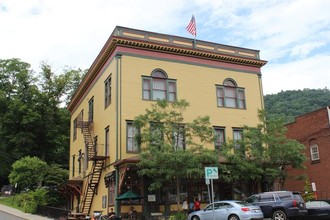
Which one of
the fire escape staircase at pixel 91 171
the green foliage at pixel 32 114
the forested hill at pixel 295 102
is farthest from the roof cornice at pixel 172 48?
the forested hill at pixel 295 102

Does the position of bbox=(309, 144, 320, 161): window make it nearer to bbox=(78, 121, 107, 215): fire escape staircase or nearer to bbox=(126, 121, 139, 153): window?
bbox=(126, 121, 139, 153): window

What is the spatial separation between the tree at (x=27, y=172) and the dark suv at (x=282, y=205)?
3116cm

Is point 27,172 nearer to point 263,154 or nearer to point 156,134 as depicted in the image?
point 156,134

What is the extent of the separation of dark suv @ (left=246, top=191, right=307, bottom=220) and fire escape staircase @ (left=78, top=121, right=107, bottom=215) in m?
12.4

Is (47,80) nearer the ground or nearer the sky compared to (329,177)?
nearer the sky

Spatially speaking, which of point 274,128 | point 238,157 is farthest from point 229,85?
point 238,157

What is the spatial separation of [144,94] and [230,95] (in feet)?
25.8

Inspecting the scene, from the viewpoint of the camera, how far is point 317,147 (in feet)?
123

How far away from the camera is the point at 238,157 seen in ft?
84.4

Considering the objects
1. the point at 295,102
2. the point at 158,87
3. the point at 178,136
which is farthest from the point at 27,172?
the point at 295,102

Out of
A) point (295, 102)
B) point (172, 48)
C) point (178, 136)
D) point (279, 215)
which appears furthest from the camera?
point (295, 102)

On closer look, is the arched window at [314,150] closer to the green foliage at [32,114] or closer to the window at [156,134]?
the window at [156,134]

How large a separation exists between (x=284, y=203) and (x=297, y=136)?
19.6 metres

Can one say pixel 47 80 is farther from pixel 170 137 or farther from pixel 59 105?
pixel 170 137
